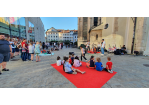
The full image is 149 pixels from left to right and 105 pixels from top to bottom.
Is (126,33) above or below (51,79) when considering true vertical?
above

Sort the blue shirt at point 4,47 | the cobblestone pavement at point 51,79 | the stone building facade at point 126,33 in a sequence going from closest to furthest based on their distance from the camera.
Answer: the cobblestone pavement at point 51,79
the blue shirt at point 4,47
the stone building facade at point 126,33

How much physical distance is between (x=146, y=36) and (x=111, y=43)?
15.2 feet

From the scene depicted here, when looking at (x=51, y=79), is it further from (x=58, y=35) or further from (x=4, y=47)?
(x=58, y=35)

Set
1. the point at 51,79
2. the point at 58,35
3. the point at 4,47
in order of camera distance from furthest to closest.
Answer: the point at 58,35
the point at 4,47
the point at 51,79

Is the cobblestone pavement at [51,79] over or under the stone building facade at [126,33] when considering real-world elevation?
under

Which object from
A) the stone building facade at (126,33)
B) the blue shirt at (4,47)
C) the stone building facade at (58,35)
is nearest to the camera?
the blue shirt at (4,47)

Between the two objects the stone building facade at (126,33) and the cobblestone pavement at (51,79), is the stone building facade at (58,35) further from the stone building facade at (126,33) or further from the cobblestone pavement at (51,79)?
the cobblestone pavement at (51,79)

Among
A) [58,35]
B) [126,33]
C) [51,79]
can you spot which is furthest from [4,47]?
[58,35]

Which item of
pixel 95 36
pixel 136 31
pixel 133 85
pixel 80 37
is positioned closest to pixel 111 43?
pixel 136 31

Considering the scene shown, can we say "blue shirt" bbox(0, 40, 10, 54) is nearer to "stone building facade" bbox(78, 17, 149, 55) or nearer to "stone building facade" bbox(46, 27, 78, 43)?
"stone building facade" bbox(78, 17, 149, 55)

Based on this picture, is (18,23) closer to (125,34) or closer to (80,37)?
(125,34)

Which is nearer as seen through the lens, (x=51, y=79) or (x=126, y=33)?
(x=51, y=79)

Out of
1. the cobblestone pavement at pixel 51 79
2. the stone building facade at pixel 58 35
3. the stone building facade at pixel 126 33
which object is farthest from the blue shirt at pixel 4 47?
the stone building facade at pixel 58 35

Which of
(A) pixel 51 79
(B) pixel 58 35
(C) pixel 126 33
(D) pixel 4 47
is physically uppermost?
(B) pixel 58 35
